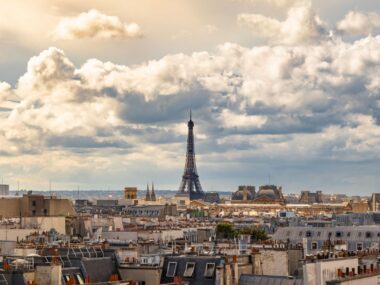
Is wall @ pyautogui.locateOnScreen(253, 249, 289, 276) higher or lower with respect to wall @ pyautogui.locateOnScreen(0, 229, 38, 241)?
lower

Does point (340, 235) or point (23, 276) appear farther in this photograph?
point (340, 235)

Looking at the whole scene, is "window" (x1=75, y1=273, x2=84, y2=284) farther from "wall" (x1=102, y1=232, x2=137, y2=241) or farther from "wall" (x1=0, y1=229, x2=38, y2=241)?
"wall" (x1=102, y1=232, x2=137, y2=241)

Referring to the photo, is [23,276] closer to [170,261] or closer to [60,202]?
[170,261]

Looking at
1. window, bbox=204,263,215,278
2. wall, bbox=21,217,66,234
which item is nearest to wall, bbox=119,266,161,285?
window, bbox=204,263,215,278

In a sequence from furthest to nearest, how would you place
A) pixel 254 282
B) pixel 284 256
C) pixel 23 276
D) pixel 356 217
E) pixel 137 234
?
pixel 356 217 → pixel 137 234 → pixel 284 256 → pixel 254 282 → pixel 23 276

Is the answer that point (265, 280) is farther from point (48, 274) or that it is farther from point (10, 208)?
point (10, 208)

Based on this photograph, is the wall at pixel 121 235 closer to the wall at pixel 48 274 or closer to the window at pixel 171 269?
the window at pixel 171 269

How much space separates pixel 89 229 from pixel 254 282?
215 feet

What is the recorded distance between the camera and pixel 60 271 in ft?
125

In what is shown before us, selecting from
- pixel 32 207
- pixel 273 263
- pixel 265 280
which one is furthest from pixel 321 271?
pixel 32 207

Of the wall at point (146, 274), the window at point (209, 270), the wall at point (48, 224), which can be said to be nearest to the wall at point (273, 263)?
the window at point (209, 270)

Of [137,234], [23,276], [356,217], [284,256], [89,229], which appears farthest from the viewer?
[356,217]

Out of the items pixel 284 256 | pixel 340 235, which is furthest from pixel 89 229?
pixel 284 256

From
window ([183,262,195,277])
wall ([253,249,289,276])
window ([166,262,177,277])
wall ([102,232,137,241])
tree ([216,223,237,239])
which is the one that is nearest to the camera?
window ([183,262,195,277])
